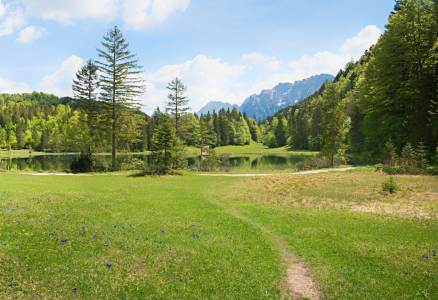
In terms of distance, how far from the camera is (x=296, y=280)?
6340 mm

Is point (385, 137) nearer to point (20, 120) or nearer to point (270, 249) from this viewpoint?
point (270, 249)

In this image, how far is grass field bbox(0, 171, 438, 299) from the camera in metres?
5.48

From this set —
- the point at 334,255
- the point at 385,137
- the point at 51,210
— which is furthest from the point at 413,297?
the point at 385,137

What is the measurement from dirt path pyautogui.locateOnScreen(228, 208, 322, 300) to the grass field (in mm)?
187

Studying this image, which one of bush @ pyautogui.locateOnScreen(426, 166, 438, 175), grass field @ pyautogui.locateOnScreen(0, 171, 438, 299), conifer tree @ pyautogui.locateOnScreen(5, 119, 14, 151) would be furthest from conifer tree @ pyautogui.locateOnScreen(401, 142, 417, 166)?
conifer tree @ pyautogui.locateOnScreen(5, 119, 14, 151)

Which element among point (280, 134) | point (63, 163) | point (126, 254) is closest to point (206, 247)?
point (126, 254)

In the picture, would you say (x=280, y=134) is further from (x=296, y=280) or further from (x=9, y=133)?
(x=9, y=133)

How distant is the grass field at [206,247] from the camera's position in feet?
18.0

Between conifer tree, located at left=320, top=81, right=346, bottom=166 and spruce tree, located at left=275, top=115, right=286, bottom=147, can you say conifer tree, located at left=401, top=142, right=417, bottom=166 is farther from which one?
spruce tree, located at left=275, top=115, right=286, bottom=147

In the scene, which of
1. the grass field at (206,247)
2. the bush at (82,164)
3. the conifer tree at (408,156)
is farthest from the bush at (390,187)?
the bush at (82,164)

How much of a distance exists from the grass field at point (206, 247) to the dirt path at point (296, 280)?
187 mm

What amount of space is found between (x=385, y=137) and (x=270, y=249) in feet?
130

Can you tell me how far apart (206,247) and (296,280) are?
299 cm

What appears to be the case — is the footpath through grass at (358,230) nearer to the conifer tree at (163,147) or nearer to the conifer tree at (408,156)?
the conifer tree at (408,156)
